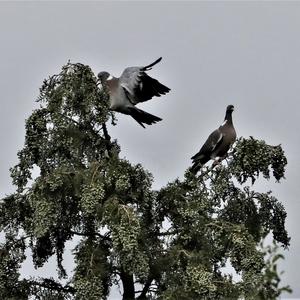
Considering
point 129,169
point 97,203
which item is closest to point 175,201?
point 129,169

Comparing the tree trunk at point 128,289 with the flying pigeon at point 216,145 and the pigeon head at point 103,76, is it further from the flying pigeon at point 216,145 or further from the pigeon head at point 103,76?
the pigeon head at point 103,76

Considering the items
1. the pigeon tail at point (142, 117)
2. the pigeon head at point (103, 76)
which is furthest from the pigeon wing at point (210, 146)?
the pigeon head at point (103, 76)

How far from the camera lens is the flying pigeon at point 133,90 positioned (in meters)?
10.7

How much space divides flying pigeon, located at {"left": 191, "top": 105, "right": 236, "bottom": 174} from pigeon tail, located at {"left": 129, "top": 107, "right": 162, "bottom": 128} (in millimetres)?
862

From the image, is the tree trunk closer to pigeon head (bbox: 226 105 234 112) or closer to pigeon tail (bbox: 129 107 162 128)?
pigeon tail (bbox: 129 107 162 128)

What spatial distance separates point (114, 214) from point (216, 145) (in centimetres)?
284

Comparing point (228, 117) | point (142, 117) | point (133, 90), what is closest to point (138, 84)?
point (133, 90)

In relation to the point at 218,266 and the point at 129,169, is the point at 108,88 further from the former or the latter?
the point at 218,266

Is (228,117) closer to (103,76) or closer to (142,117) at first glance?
(142,117)

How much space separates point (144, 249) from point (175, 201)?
1151mm

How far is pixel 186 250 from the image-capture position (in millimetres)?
9352

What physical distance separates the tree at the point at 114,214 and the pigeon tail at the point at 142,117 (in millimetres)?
682

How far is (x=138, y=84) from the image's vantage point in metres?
11.1

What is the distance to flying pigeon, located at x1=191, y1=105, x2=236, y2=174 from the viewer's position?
11.3 meters
